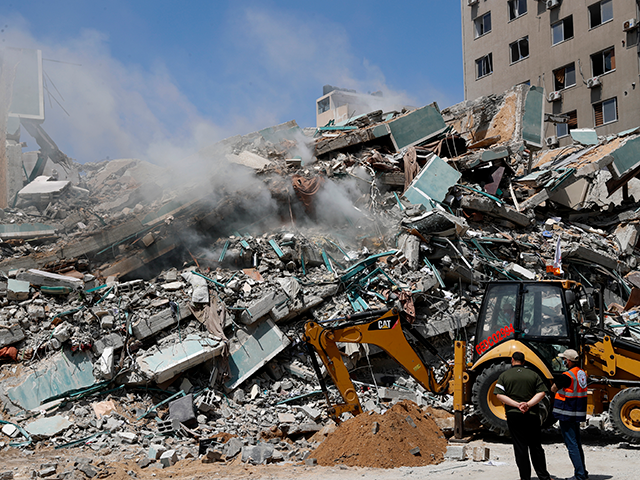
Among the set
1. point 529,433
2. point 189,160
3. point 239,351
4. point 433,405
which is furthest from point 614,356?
point 189,160

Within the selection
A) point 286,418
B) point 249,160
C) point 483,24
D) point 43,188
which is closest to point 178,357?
point 286,418

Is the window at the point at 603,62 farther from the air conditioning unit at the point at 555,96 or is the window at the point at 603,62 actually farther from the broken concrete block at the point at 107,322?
the broken concrete block at the point at 107,322

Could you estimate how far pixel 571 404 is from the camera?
14.6ft

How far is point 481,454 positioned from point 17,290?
7.29 m

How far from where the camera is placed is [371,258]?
9562 mm

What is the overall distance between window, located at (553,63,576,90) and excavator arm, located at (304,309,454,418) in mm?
22166

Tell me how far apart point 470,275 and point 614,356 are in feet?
13.7

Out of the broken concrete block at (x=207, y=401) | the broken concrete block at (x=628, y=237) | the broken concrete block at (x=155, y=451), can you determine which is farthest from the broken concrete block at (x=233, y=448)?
the broken concrete block at (x=628, y=237)

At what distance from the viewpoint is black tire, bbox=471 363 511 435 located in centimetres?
564

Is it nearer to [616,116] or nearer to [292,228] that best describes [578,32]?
[616,116]

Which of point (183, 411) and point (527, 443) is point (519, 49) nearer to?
point (183, 411)

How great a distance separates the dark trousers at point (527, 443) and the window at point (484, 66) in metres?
26.4

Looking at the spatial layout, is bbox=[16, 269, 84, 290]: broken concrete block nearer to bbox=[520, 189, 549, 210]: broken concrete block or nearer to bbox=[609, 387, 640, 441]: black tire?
bbox=[609, 387, 640, 441]: black tire

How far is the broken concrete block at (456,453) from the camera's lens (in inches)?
203
